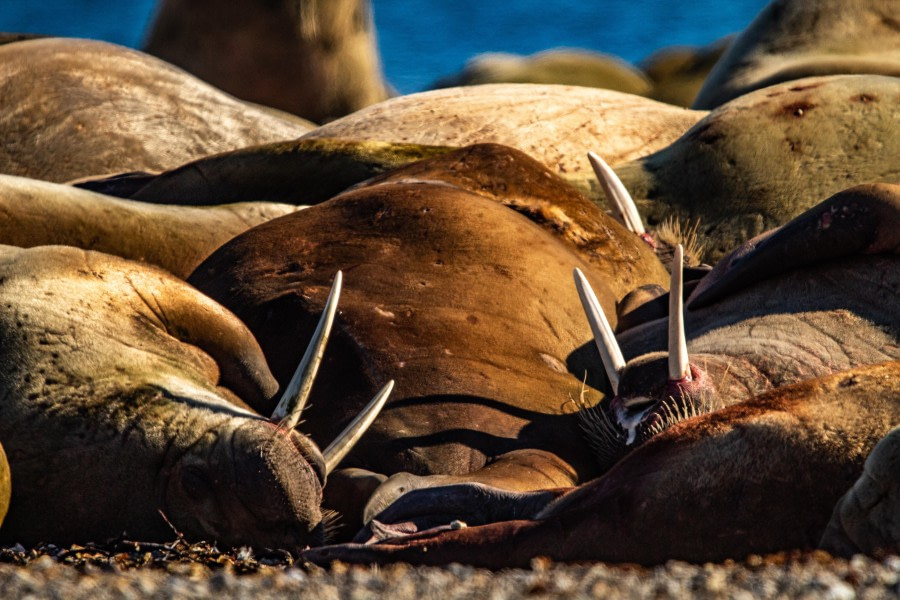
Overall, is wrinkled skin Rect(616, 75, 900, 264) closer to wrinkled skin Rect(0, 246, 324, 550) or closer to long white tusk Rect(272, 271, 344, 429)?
long white tusk Rect(272, 271, 344, 429)

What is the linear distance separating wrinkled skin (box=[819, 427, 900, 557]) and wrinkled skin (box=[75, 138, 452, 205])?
4.56 meters

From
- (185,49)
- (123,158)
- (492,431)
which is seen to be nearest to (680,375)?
(492,431)

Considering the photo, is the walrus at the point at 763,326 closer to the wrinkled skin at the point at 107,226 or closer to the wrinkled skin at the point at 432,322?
the wrinkled skin at the point at 432,322

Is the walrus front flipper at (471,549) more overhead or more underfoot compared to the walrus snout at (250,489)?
more overhead

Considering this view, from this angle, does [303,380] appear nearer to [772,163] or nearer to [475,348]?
[475,348]

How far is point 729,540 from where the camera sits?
3.29 m

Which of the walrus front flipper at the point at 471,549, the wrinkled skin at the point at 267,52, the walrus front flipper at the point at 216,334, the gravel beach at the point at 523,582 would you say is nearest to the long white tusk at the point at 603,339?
the walrus front flipper at the point at 216,334

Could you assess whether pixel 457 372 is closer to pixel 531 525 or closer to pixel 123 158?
pixel 531 525

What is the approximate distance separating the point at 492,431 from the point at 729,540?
1693mm

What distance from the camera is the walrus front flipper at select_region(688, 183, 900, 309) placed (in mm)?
5453

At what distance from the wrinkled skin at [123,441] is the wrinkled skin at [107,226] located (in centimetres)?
178

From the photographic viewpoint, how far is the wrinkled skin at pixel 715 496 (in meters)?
3.29

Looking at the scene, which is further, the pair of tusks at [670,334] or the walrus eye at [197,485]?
the pair of tusks at [670,334]

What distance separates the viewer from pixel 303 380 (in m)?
4.55
